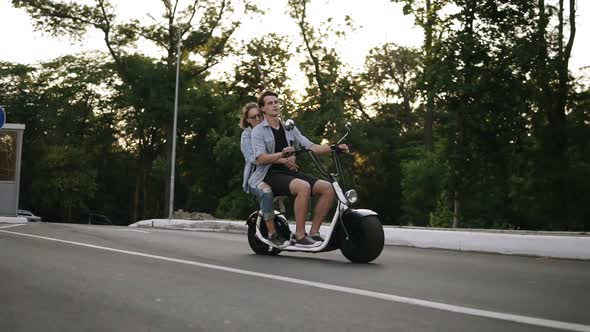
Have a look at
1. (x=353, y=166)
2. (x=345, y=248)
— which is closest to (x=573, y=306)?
(x=345, y=248)

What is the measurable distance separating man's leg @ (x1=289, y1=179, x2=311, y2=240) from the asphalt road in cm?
44

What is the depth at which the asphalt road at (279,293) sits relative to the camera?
151 inches

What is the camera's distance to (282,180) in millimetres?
7781

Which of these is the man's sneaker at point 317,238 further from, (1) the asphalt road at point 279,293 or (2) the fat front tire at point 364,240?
(2) the fat front tire at point 364,240

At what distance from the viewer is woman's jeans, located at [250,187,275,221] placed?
25.7 ft

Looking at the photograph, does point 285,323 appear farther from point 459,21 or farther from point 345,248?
point 459,21

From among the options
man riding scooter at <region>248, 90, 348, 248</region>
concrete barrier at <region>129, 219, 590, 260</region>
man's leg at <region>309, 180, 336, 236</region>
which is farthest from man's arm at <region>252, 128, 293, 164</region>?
concrete barrier at <region>129, 219, 590, 260</region>

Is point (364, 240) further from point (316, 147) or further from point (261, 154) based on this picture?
point (261, 154)

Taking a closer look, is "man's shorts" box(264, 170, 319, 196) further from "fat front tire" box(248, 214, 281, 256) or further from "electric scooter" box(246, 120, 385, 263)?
"fat front tire" box(248, 214, 281, 256)

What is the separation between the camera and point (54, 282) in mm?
5297

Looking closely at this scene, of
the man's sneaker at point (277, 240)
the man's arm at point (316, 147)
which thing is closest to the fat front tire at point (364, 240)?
the man's arm at point (316, 147)

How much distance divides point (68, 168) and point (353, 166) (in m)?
20.1

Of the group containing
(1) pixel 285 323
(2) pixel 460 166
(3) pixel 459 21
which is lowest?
(1) pixel 285 323

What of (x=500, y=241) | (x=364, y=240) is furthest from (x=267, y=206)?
(x=500, y=241)
